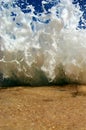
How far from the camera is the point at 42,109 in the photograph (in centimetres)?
608

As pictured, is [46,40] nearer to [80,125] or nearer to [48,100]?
[48,100]

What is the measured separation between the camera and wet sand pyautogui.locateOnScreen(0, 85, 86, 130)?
5.30m

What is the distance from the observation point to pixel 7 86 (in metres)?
8.40

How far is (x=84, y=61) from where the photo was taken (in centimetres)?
881

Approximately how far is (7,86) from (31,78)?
624mm

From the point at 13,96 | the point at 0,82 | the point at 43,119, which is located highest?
the point at 43,119

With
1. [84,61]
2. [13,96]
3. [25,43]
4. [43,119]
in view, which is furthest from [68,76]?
[43,119]

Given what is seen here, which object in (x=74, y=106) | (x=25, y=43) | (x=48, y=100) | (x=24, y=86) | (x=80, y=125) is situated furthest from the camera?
(x=25, y=43)

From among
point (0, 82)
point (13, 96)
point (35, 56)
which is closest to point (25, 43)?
point (35, 56)

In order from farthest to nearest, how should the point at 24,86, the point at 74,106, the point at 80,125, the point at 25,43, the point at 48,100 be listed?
the point at 25,43, the point at 24,86, the point at 48,100, the point at 74,106, the point at 80,125

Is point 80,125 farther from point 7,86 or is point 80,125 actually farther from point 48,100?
point 7,86

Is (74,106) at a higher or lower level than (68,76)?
higher

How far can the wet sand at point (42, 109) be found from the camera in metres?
5.30

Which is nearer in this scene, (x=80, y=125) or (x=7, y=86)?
(x=80, y=125)
